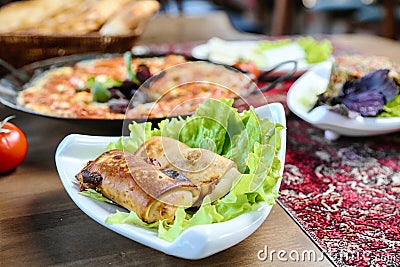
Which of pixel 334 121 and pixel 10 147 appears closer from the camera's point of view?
pixel 10 147

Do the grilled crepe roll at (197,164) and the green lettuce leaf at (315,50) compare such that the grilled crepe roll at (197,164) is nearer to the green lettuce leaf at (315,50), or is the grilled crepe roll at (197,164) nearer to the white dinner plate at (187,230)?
the white dinner plate at (187,230)

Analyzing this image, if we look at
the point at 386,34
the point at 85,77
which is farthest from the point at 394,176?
the point at 386,34

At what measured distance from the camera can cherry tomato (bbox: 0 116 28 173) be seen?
1089 millimetres

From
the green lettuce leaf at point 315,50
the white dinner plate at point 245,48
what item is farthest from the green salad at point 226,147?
the green lettuce leaf at point 315,50

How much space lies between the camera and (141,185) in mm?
796

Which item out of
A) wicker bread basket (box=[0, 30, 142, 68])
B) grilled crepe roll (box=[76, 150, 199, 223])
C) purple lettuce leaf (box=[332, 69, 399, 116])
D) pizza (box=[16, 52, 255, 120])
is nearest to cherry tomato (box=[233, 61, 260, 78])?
pizza (box=[16, 52, 255, 120])

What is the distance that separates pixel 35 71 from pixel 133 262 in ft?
3.39

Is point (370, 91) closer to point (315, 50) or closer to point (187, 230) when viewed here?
point (315, 50)

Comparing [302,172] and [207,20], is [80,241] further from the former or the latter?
[207,20]

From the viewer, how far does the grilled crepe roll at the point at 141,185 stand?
78 cm

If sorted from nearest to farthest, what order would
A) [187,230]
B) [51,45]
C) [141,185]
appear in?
[187,230]
[141,185]
[51,45]

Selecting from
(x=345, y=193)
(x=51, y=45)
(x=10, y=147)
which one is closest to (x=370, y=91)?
(x=345, y=193)

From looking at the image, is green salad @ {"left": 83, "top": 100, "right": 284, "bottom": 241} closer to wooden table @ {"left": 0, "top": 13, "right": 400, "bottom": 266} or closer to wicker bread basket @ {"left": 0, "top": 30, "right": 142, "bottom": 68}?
wooden table @ {"left": 0, "top": 13, "right": 400, "bottom": 266}

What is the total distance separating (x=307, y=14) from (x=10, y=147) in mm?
4573
